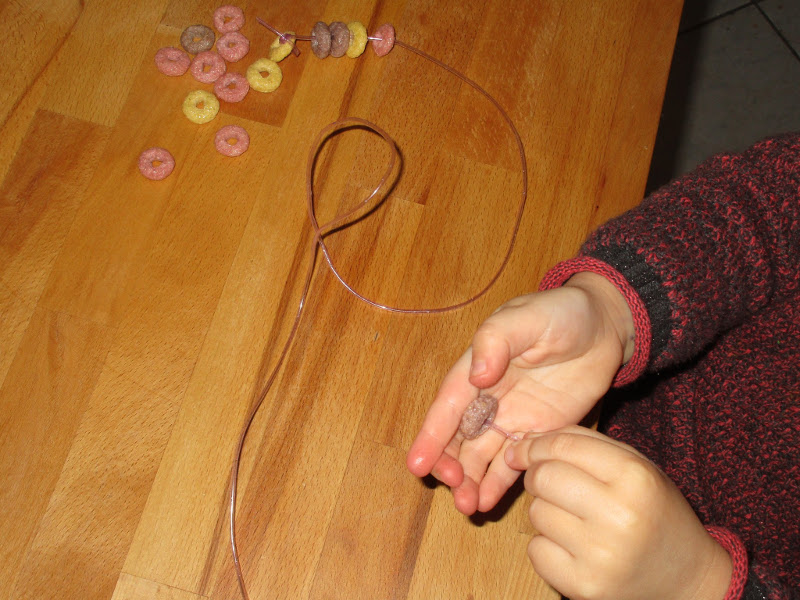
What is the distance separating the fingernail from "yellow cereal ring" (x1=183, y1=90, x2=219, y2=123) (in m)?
0.55

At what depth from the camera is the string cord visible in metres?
0.84

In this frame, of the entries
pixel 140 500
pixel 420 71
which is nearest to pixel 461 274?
pixel 420 71

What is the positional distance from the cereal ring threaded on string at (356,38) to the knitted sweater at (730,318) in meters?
0.44

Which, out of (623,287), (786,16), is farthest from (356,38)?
(786,16)

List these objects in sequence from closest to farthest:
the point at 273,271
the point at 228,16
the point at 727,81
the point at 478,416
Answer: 1. the point at 478,416
2. the point at 273,271
3. the point at 228,16
4. the point at 727,81

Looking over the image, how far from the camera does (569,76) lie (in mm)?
985

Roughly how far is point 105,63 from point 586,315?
759mm

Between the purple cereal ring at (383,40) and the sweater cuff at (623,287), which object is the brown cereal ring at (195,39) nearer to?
the purple cereal ring at (383,40)

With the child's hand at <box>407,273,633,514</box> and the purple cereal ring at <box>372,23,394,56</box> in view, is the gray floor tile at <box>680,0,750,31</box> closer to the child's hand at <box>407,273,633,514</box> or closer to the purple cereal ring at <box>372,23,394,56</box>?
the purple cereal ring at <box>372,23,394,56</box>

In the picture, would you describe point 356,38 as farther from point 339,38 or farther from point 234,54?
point 234,54

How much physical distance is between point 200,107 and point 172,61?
84 millimetres

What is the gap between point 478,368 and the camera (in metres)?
0.69

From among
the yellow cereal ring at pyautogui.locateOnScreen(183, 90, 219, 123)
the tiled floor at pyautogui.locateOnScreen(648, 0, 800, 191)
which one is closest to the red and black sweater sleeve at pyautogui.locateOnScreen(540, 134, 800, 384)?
the yellow cereal ring at pyautogui.locateOnScreen(183, 90, 219, 123)

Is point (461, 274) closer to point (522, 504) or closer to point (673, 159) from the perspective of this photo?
point (522, 504)
